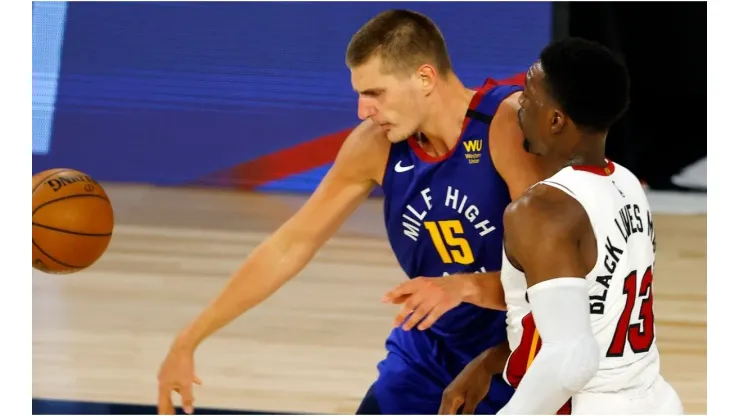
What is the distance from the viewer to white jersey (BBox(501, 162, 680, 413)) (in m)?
2.15

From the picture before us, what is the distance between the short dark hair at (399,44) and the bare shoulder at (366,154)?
25 cm

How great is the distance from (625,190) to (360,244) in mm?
4797

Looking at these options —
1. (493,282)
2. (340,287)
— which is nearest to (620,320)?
(493,282)

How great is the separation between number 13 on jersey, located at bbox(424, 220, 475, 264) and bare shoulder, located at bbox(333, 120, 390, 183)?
227mm

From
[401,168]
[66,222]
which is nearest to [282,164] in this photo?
[66,222]

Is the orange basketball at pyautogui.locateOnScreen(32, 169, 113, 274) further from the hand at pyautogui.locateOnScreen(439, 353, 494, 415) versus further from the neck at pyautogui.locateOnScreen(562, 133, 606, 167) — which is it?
the neck at pyautogui.locateOnScreen(562, 133, 606, 167)

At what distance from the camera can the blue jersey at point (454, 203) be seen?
2.89 metres

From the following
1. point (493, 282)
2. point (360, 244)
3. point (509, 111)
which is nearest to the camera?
point (493, 282)

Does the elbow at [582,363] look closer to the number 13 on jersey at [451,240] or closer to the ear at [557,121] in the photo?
the ear at [557,121]

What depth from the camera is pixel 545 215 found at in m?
2.10

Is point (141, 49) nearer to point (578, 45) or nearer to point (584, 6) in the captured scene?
point (584, 6)

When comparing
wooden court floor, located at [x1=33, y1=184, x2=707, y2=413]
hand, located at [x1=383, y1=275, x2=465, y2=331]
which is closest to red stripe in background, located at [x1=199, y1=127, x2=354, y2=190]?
wooden court floor, located at [x1=33, y1=184, x2=707, y2=413]

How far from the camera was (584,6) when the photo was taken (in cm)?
766

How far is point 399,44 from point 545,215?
94 centimetres
